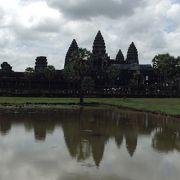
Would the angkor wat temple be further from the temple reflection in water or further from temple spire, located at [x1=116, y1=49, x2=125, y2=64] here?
the temple reflection in water

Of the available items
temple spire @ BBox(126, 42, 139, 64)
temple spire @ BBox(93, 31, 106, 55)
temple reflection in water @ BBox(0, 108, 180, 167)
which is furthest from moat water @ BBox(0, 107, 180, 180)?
temple spire @ BBox(126, 42, 139, 64)

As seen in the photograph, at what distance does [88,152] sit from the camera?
22969mm

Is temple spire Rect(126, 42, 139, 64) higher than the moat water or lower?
higher

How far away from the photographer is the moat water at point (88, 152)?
57.9 ft

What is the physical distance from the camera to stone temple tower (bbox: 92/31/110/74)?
143 m

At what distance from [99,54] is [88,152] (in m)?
122

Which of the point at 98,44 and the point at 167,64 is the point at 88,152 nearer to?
the point at 167,64

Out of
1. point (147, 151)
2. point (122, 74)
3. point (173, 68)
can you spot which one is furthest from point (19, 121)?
point (122, 74)

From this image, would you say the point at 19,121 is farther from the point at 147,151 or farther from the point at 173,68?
the point at 173,68

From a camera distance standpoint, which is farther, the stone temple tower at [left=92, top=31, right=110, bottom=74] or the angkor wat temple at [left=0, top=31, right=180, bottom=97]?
the stone temple tower at [left=92, top=31, right=110, bottom=74]

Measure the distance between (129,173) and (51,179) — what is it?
3.53 m

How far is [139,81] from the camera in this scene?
447ft

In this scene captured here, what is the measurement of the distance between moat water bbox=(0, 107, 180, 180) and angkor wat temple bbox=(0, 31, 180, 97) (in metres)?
60.0

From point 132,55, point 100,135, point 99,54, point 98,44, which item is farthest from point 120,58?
point 100,135
